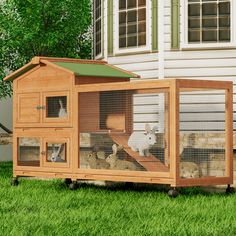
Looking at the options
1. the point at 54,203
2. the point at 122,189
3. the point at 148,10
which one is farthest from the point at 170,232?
the point at 148,10

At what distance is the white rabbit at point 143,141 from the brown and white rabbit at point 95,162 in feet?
1.86

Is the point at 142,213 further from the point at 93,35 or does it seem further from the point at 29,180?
the point at 93,35

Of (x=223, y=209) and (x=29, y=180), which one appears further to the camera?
(x=29, y=180)

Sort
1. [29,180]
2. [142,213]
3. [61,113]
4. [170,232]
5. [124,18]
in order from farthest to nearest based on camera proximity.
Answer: [124,18], [29,180], [61,113], [142,213], [170,232]

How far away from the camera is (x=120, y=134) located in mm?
11359

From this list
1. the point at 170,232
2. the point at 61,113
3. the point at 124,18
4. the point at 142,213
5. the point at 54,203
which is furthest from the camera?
the point at 124,18

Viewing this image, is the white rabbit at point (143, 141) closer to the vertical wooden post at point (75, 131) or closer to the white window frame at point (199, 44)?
the vertical wooden post at point (75, 131)

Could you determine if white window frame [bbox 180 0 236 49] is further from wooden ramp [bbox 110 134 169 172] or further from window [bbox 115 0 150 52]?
wooden ramp [bbox 110 134 169 172]

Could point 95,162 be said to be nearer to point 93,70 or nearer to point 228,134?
point 93,70

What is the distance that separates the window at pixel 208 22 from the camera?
1408 centimetres

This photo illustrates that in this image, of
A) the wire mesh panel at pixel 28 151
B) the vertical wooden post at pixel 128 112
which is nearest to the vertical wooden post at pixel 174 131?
the vertical wooden post at pixel 128 112

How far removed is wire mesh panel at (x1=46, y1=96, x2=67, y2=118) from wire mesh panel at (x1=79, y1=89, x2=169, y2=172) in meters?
0.32

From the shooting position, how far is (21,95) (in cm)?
1277

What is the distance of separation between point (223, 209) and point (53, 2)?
8018mm
